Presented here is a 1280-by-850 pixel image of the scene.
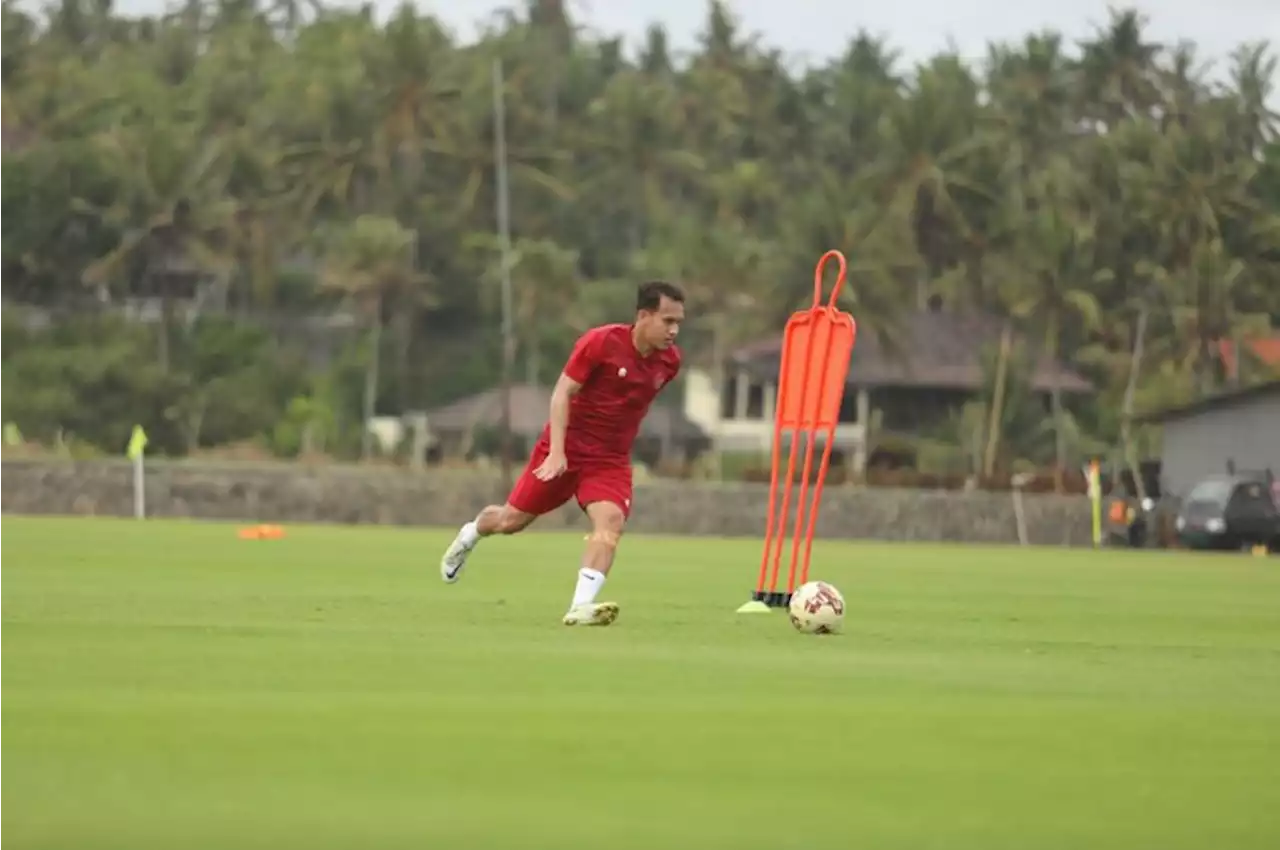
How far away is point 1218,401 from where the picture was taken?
230 ft

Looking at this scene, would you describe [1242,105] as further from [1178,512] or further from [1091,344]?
[1178,512]

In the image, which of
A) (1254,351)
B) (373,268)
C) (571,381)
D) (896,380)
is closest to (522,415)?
(373,268)

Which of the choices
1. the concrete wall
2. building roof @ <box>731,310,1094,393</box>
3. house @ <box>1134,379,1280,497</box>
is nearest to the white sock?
the concrete wall

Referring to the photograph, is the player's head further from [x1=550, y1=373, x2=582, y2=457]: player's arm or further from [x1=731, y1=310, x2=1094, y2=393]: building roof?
[x1=731, y1=310, x2=1094, y2=393]: building roof

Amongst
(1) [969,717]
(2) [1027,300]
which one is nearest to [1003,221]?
(2) [1027,300]

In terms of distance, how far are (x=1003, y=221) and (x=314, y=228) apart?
2710cm

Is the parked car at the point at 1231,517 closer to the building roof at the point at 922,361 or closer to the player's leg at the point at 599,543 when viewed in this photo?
the player's leg at the point at 599,543

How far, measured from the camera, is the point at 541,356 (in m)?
108

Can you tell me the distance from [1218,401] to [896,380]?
106 feet

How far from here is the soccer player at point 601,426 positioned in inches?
639

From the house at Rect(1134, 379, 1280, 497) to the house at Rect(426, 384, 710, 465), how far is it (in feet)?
95.2

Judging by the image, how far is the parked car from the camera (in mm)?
55125

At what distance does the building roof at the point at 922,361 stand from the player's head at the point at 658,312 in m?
83.5

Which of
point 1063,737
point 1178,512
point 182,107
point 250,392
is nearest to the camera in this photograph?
Answer: point 1063,737
